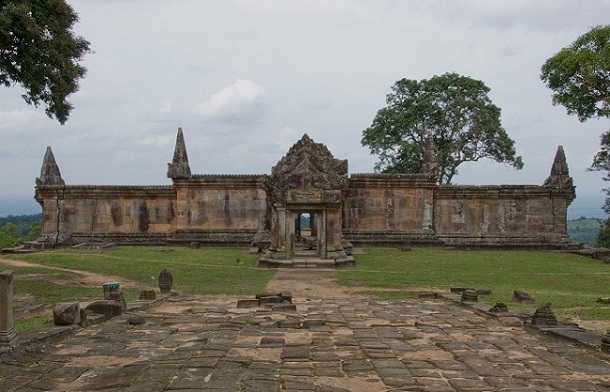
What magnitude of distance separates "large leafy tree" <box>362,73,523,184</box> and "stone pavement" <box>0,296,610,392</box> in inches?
1043

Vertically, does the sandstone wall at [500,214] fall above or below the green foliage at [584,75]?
below

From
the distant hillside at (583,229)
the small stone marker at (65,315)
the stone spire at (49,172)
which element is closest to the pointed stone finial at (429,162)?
the stone spire at (49,172)

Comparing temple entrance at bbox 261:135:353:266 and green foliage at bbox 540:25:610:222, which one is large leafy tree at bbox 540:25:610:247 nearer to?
green foliage at bbox 540:25:610:222

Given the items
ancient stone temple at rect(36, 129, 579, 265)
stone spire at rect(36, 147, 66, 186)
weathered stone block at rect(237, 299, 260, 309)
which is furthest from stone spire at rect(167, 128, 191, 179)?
weathered stone block at rect(237, 299, 260, 309)

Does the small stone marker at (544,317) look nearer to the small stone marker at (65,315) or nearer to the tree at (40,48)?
the small stone marker at (65,315)

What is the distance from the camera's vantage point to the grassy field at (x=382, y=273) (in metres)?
13.7

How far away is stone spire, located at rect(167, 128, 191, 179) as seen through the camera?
26.1 m

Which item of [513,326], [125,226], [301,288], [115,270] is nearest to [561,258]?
[301,288]

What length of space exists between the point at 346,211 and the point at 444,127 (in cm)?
1308

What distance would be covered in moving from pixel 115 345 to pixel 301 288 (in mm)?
7598

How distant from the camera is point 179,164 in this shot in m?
26.2

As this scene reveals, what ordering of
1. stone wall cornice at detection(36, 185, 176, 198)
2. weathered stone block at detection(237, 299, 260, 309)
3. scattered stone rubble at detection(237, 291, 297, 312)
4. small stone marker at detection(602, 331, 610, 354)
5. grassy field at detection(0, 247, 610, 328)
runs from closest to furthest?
small stone marker at detection(602, 331, 610, 354)
scattered stone rubble at detection(237, 291, 297, 312)
weathered stone block at detection(237, 299, 260, 309)
grassy field at detection(0, 247, 610, 328)
stone wall cornice at detection(36, 185, 176, 198)

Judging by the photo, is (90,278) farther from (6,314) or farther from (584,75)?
(584,75)

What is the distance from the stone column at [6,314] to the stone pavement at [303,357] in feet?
0.77
